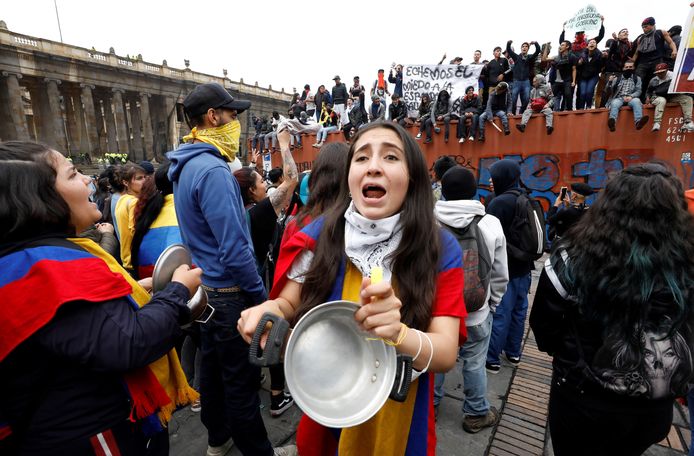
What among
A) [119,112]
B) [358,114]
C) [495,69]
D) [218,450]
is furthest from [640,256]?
[119,112]

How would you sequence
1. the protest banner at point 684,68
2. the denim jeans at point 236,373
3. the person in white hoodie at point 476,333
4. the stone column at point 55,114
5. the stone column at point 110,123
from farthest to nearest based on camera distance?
the stone column at point 110,123 < the stone column at point 55,114 < the protest banner at point 684,68 < the person in white hoodie at point 476,333 < the denim jeans at point 236,373

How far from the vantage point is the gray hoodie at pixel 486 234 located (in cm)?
253

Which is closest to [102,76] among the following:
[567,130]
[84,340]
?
[567,130]

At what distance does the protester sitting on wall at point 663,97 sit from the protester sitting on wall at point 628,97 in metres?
0.23

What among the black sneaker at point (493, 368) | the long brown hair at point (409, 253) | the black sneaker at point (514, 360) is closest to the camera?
the long brown hair at point (409, 253)

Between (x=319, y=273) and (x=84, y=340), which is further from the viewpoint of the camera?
(x=319, y=273)

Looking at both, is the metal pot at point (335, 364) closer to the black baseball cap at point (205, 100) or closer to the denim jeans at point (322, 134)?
the black baseball cap at point (205, 100)

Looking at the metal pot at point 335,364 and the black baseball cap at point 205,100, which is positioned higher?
the black baseball cap at point 205,100

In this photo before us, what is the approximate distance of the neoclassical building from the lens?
29875mm

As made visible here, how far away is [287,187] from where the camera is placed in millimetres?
2914

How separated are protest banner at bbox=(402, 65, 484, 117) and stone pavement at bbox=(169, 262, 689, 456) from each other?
9.58 m

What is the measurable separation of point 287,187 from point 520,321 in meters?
2.84

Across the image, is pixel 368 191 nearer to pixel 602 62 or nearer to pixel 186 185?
pixel 186 185

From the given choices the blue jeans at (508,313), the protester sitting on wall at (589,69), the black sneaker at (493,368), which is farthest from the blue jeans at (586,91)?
the black sneaker at (493,368)
